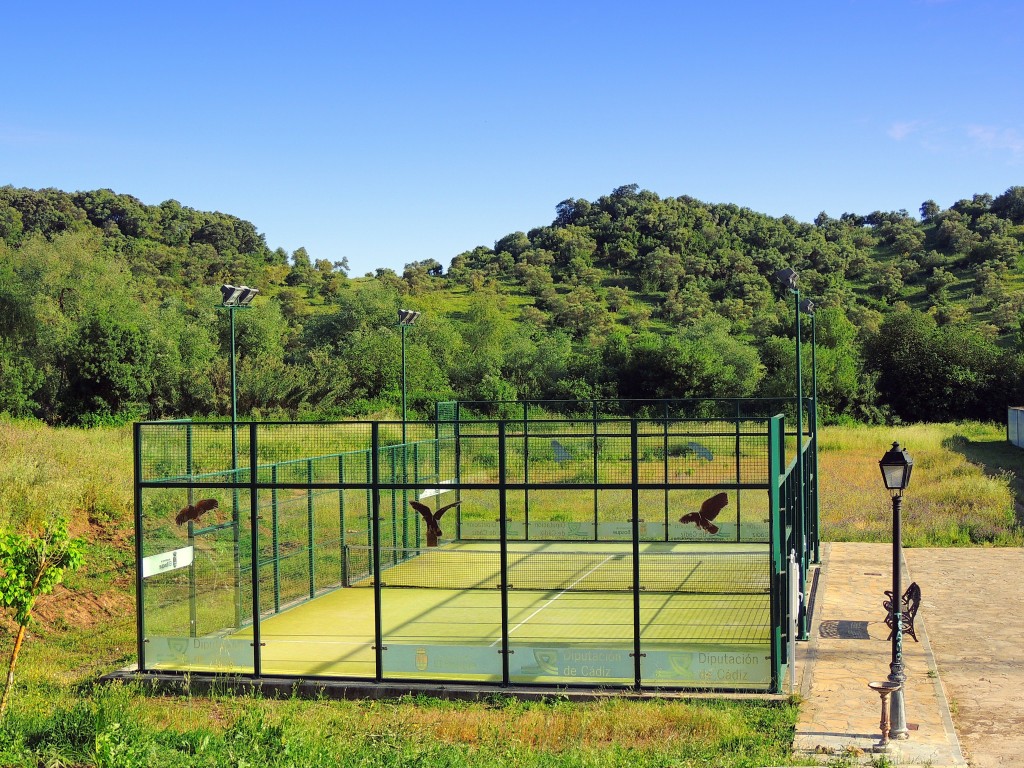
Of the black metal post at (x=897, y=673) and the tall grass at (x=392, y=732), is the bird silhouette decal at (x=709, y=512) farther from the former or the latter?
the black metal post at (x=897, y=673)

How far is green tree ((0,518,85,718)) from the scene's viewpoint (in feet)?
30.4

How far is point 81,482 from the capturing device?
68.9ft

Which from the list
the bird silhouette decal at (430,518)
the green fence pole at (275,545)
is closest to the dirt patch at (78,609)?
the green fence pole at (275,545)

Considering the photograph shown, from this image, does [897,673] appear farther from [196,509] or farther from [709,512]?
[196,509]

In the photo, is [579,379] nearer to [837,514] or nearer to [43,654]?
[837,514]

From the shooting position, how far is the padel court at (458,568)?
39.8 feet

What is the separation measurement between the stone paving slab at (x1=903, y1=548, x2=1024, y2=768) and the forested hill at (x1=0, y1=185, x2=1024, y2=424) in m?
22.4

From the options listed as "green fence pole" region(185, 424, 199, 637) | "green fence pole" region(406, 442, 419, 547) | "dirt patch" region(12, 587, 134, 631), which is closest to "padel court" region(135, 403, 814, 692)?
"green fence pole" region(185, 424, 199, 637)

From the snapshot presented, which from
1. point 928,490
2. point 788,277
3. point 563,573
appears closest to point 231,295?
point 563,573

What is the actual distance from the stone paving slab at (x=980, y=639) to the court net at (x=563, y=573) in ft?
10.1

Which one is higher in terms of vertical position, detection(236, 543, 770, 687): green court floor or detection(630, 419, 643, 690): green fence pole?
detection(630, 419, 643, 690): green fence pole

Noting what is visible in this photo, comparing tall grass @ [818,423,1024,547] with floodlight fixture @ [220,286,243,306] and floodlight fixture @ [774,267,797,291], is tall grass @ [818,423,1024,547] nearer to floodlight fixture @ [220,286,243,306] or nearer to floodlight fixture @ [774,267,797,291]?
floodlight fixture @ [774,267,797,291]

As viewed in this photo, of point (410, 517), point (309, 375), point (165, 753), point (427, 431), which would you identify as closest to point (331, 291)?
point (309, 375)

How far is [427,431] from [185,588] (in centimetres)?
1319
